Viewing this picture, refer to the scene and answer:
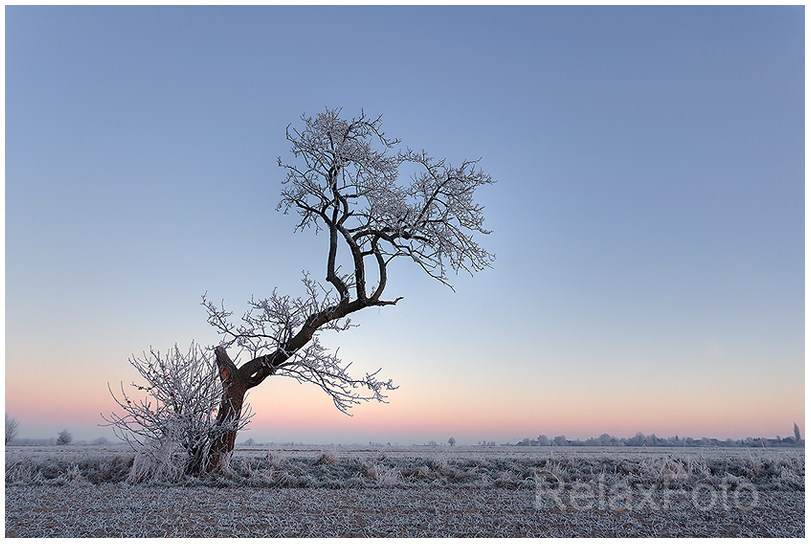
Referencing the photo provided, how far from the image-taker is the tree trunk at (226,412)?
984cm

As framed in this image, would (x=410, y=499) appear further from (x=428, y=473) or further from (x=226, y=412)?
(x=226, y=412)

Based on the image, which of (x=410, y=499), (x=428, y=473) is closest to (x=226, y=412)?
(x=428, y=473)

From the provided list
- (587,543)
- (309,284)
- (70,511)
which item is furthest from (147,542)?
(309,284)

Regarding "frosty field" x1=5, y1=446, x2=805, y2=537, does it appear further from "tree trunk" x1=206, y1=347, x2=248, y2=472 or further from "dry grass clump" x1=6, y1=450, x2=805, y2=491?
"tree trunk" x1=206, y1=347, x2=248, y2=472

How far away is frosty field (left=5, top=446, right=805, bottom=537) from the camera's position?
6520 millimetres

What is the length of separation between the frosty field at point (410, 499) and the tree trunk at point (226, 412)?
35 cm

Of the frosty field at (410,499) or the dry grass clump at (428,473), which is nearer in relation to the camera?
the frosty field at (410,499)

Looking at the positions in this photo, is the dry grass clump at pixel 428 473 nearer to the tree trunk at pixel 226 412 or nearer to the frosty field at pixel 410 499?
the frosty field at pixel 410 499

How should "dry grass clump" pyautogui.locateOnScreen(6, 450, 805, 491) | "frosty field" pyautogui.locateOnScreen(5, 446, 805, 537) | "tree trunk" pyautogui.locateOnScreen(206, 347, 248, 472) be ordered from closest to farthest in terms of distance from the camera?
1. "frosty field" pyautogui.locateOnScreen(5, 446, 805, 537)
2. "dry grass clump" pyautogui.locateOnScreen(6, 450, 805, 491)
3. "tree trunk" pyautogui.locateOnScreen(206, 347, 248, 472)

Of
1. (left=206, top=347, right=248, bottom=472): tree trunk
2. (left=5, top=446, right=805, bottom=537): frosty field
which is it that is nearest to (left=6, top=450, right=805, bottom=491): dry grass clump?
(left=5, top=446, right=805, bottom=537): frosty field

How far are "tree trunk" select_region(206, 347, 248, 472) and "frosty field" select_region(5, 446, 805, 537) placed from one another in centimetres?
35

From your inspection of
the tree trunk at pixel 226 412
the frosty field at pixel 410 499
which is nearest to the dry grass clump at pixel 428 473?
the frosty field at pixel 410 499

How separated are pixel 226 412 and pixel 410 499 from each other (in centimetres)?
418

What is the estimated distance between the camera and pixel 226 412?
10.2m
